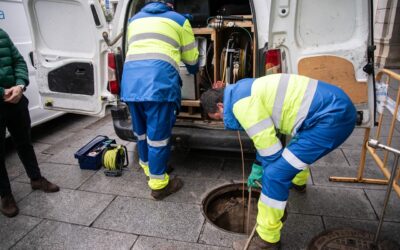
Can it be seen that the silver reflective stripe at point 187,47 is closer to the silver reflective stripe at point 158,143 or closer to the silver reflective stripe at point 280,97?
the silver reflective stripe at point 158,143

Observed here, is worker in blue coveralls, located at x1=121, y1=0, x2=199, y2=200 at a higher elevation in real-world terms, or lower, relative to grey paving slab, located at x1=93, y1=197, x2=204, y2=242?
higher

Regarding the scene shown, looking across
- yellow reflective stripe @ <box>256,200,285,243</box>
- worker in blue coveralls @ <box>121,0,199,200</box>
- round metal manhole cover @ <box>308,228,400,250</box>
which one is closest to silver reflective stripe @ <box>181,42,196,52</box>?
worker in blue coveralls @ <box>121,0,199,200</box>

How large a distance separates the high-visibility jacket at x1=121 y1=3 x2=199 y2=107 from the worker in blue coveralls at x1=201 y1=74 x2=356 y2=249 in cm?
76

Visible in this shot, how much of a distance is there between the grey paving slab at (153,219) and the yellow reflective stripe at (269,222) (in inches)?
21.9

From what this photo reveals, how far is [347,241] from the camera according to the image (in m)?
2.31

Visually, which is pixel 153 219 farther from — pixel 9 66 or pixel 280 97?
pixel 9 66

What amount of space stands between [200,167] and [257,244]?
1440 mm

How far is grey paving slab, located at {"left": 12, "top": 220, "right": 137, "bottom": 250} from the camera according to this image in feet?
7.93

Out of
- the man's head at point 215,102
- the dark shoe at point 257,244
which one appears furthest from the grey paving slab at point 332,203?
the man's head at point 215,102

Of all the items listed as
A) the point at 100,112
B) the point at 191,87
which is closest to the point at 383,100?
the point at 191,87

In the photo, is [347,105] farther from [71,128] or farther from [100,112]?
[71,128]

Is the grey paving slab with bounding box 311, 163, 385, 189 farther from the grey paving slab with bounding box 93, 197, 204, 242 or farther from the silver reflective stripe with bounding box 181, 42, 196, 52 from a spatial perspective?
the silver reflective stripe with bounding box 181, 42, 196, 52

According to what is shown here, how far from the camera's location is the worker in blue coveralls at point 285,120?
202 centimetres

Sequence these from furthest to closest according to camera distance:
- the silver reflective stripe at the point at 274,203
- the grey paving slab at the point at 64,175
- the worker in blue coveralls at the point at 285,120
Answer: the grey paving slab at the point at 64,175 → the silver reflective stripe at the point at 274,203 → the worker in blue coveralls at the point at 285,120
